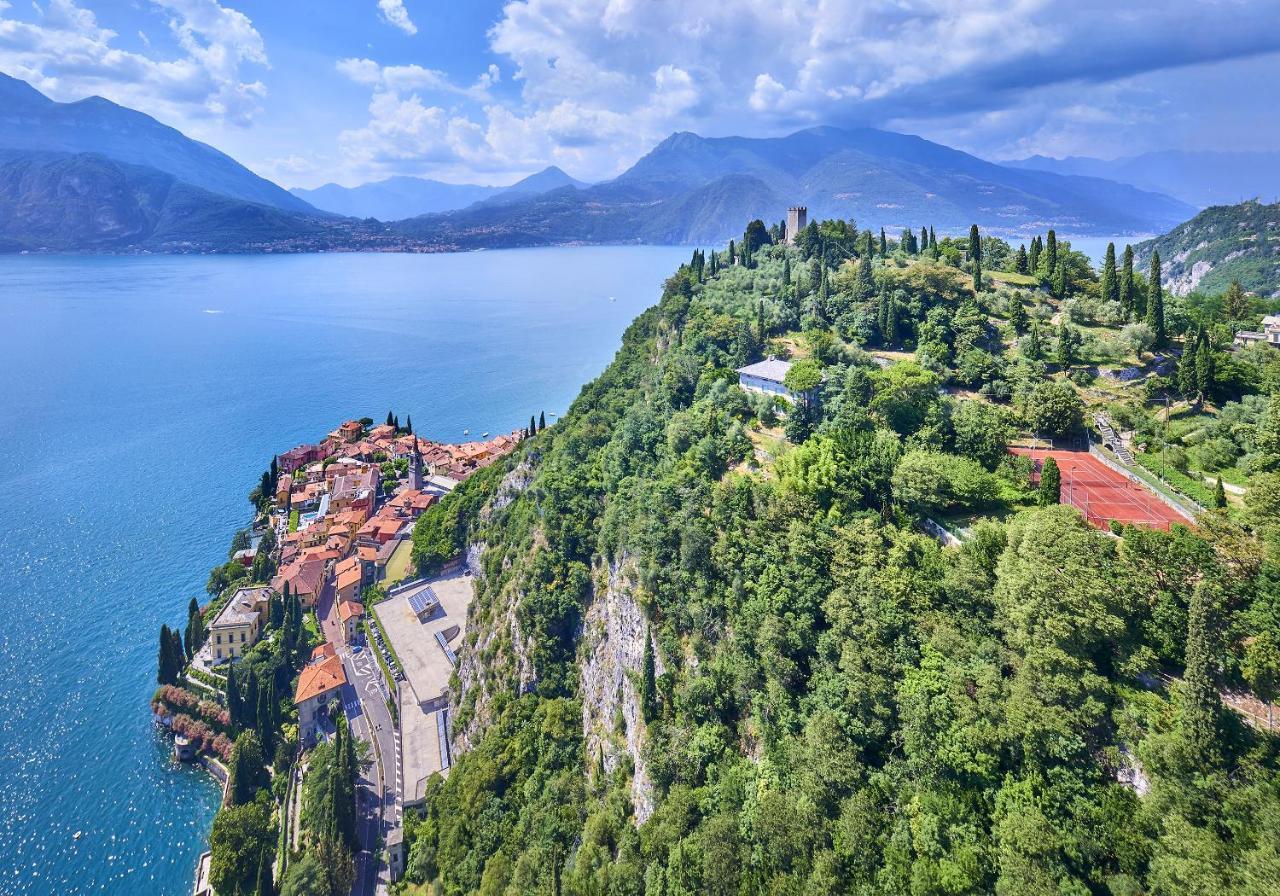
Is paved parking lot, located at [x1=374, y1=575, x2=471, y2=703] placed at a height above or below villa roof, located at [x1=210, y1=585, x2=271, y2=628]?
below

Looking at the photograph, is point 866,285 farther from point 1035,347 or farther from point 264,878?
point 264,878

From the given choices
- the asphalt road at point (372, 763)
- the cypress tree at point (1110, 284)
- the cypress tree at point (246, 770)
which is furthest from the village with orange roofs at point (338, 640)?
the cypress tree at point (1110, 284)

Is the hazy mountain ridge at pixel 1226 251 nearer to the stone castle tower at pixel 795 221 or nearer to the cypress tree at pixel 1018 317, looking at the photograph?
the stone castle tower at pixel 795 221

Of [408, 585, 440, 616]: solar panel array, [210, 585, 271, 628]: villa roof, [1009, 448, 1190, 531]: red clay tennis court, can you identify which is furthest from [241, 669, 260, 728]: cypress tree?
[1009, 448, 1190, 531]: red clay tennis court

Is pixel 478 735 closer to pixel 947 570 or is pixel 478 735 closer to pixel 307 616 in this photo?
pixel 307 616

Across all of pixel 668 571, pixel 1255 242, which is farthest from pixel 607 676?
pixel 1255 242

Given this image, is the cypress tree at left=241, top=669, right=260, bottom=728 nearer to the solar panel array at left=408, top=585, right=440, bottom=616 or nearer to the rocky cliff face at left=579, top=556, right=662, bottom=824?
the solar panel array at left=408, top=585, right=440, bottom=616

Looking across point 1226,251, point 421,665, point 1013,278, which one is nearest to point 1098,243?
point 1226,251
